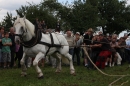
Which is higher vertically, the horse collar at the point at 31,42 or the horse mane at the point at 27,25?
the horse mane at the point at 27,25

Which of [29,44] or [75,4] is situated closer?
[29,44]

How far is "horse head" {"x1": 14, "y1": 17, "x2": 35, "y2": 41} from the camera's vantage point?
9.23m

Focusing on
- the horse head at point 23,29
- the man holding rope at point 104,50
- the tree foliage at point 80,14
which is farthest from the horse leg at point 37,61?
the tree foliage at point 80,14

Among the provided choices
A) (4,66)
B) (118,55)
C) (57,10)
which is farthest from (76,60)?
(57,10)

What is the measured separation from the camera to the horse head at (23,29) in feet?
30.3

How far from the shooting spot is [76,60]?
1694 cm

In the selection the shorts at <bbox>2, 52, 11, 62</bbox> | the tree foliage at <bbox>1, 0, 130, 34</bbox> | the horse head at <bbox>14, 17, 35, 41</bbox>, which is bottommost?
the shorts at <bbox>2, 52, 11, 62</bbox>

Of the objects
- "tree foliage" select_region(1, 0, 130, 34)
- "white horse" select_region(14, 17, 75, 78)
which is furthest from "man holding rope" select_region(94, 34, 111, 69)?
"tree foliage" select_region(1, 0, 130, 34)

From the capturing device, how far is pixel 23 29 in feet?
30.9

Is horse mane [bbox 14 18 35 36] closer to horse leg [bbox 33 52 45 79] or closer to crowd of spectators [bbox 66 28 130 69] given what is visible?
horse leg [bbox 33 52 45 79]

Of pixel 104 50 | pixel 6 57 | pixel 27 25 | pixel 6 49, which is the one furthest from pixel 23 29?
pixel 104 50

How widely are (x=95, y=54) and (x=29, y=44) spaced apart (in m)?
4.94

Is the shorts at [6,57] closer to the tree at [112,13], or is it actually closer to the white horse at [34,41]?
the white horse at [34,41]

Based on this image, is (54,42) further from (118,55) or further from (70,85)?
(118,55)
